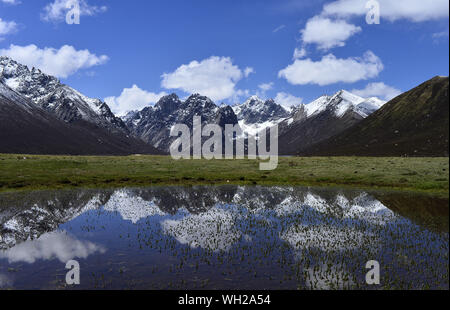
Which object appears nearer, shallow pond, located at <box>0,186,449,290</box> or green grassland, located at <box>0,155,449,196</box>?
shallow pond, located at <box>0,186,449,290</box>

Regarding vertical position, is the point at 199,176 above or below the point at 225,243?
above

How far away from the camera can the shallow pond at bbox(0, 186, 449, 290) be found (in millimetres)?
17828

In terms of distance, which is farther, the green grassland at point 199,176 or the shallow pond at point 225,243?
the green grassland at point 199,176

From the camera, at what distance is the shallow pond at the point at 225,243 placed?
1783 centimetres

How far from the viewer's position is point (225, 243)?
25.4 m

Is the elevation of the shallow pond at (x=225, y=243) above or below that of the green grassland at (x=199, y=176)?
below

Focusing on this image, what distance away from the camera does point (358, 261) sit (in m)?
20.3

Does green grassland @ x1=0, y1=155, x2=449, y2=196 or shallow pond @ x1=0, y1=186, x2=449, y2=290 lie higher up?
green grassland @ x1=0, y1=155, x2=449, y2=196

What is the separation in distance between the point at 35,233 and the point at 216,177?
1952 inches

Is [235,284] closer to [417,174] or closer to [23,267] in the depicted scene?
[23,267]

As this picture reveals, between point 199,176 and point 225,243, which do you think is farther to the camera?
point 199,176
